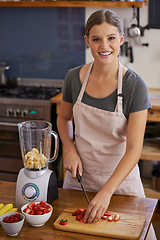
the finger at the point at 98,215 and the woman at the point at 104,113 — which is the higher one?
the woman at the point at 104,113

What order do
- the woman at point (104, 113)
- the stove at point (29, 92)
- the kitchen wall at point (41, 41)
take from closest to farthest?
the woman at point (104, 113) → the stove at point (29, 92) → the kitchen wall at point (41, 41)

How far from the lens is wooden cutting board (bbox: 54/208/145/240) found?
4.49ft

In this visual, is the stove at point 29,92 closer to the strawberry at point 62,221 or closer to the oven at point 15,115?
the oven at point 15,115

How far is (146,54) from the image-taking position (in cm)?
361

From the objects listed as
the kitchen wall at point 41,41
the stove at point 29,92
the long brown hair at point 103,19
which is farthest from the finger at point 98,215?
the kitchen wall at point 41,41

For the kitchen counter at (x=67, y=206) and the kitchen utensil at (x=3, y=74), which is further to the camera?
the kitchen utensil at (x=3, y=74)

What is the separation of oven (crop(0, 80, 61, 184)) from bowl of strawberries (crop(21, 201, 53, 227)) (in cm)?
182

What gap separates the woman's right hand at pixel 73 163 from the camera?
1753 mm

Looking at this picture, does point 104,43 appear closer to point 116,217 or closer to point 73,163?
point 73,163

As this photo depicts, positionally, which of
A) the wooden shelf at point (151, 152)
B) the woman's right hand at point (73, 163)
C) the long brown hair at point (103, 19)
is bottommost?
the wooden shelf at point (151, 152)

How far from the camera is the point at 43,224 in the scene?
4.82 feet

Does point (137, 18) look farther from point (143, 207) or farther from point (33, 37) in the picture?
point (143, 207)

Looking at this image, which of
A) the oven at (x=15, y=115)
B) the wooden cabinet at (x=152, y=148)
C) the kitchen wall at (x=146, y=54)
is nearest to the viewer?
the wooden cabinet at (x=152, y=148)

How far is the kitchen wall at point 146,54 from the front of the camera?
3.54 meters
